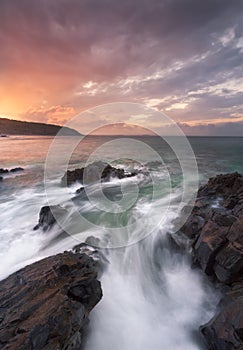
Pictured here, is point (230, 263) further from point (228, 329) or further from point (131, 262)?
point (131, 262)

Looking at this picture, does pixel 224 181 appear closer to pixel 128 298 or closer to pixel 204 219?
pixel 204 219

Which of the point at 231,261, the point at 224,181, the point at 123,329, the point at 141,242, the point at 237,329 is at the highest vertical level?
the point at 224,181

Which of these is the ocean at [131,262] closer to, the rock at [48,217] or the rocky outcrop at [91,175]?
the rock at [48,217]

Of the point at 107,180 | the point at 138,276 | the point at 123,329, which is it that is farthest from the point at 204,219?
the point at 107,180

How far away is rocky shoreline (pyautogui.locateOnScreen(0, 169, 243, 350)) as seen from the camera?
3584 mm

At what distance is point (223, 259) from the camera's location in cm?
541

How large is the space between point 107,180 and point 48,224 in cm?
855

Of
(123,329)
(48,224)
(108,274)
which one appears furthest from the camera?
(48,224)

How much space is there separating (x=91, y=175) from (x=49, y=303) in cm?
1319

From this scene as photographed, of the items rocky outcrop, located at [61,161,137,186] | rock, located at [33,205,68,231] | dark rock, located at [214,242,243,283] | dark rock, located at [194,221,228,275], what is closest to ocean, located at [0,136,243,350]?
rock, located at [33,205,68,231]

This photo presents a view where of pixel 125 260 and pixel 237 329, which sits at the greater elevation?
pixel 237 329

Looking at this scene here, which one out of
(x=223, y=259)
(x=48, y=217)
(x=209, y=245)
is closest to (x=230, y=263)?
(x=223, y=259)

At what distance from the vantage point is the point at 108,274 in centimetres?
650

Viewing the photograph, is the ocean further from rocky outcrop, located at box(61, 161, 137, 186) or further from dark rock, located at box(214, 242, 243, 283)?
rocky outcrop, located at box(61, 161, 137, 186)
